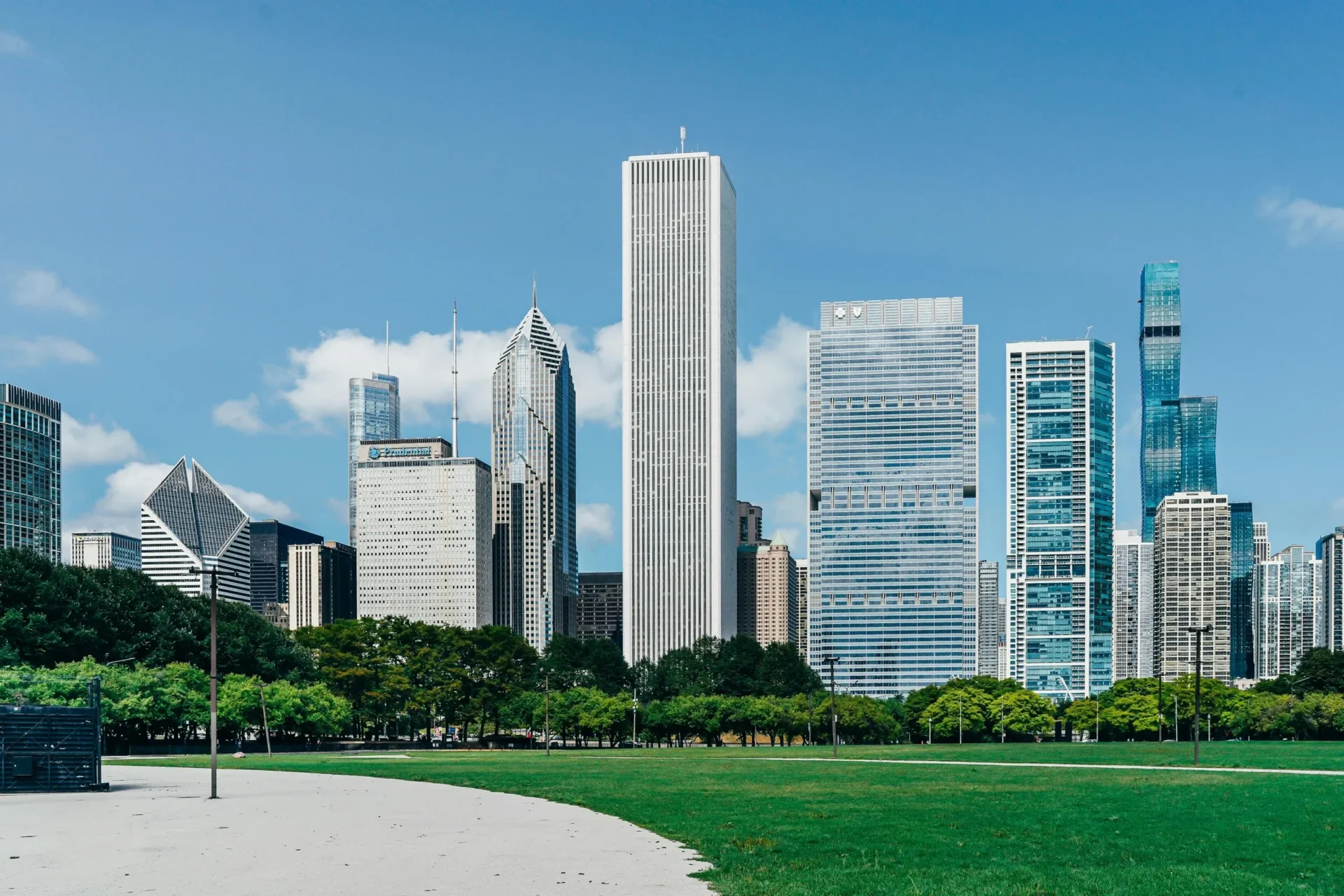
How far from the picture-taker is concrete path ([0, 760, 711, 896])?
711 inches

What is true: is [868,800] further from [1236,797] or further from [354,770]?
[354,770]

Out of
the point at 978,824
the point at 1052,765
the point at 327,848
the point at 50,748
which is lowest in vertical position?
the point at 1052,765

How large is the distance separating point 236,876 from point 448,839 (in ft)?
17.0

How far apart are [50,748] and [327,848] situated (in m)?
18.2

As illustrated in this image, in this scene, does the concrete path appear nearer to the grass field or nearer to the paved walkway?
the grass field

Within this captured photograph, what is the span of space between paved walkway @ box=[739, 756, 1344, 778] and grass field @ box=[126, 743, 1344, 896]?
2.04 metres

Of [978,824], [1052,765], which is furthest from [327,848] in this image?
[1052,765]

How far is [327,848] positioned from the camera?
22188 mm

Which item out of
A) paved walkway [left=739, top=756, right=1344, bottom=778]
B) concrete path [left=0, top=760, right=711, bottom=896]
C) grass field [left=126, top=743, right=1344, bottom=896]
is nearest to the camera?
concrete path [left=0, top=760, right=711, bottom=896]

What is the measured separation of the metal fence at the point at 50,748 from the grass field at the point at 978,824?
10674 mm

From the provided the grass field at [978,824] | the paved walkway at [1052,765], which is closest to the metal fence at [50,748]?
the grass field at [978,824]

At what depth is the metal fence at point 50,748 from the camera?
1405 inches

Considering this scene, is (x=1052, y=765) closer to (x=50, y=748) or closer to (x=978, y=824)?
(x=978, y=824)

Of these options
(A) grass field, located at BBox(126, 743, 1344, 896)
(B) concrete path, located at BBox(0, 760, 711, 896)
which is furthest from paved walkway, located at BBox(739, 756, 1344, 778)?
(B) concrete path, located at BBox(0, 760, 711, 896)
